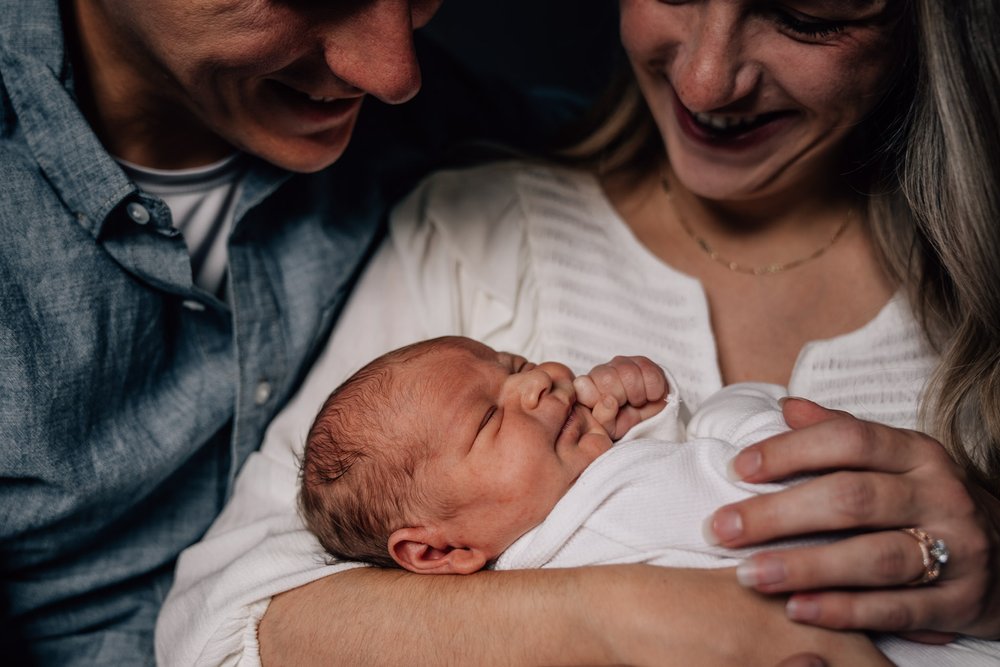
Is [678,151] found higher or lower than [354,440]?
higher

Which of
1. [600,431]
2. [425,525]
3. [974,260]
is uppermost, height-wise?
[974,260]

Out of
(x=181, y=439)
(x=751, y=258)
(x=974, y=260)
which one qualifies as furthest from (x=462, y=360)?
(x=974, y=260)

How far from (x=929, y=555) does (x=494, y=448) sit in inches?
26.6

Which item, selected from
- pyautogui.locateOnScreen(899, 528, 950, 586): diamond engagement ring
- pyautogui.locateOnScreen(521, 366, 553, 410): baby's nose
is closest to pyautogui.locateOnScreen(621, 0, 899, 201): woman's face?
pyautogui.locateOnScreen(521, 366, 553, 410): baby's nose

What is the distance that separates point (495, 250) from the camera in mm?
2070

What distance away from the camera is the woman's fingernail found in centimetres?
138

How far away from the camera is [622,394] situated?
5.53 feet

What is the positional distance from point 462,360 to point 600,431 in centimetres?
27

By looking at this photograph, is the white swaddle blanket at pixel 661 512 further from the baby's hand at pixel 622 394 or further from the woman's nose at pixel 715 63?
the woman's nose at pixel 715 63

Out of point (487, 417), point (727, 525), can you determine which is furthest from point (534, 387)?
point (727, 525)

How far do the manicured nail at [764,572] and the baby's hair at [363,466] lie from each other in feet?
1.76

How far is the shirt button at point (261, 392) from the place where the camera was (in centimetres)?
195

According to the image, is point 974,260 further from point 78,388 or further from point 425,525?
point 78,388

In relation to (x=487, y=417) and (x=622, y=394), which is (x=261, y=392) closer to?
(x=487, y=417)
